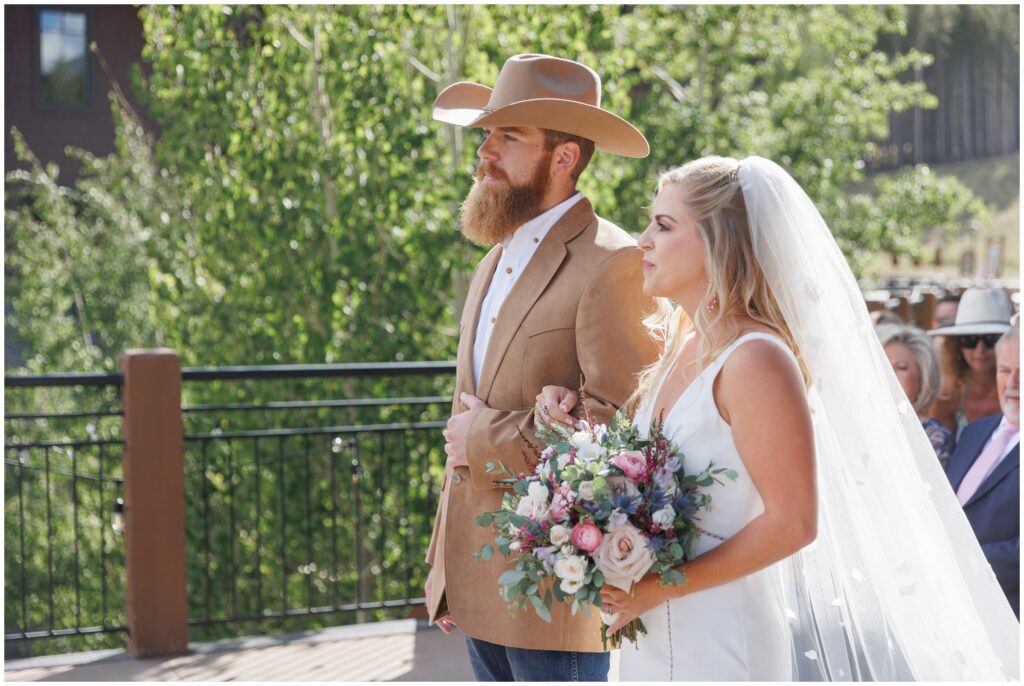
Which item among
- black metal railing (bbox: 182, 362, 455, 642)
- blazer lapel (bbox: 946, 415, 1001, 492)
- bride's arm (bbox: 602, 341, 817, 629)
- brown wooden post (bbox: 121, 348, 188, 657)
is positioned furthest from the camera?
black metal railing (bbox: 182, 362, 455, 642)

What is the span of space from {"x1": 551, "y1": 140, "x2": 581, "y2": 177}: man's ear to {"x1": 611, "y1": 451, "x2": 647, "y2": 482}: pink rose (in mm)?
929

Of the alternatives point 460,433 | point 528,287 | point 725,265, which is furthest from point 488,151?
point 725,265

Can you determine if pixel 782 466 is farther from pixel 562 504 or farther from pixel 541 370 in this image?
pixel 541 370

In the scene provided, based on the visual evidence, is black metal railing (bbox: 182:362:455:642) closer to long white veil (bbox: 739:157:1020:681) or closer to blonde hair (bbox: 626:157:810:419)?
long white veil (bbox: 739:157:1020:681)

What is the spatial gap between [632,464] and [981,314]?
3.17 m

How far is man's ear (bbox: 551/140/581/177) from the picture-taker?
8.50ft

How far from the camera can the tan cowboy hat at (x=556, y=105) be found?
2510 millimetres

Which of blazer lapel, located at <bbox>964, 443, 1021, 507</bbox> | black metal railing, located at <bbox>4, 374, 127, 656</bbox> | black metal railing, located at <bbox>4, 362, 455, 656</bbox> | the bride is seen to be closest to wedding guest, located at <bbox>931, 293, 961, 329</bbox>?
blazer lapel, located at <bbox>964, 443, 1021, 507</bbox>

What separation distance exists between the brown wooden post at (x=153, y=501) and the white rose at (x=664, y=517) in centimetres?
339

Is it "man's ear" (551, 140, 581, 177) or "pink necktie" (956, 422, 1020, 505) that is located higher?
"man's ear" (551, 140, 581, 177)

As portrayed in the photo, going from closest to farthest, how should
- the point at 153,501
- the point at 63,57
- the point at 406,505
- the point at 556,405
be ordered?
the point at 556,405, the point at 153,501, the point at 406,505, the point at 63,57

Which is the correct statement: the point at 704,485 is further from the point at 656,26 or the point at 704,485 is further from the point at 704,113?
the point at 656,26

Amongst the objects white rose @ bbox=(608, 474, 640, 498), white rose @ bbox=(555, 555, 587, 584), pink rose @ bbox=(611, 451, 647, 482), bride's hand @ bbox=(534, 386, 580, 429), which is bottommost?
white rose @ bbox=(555, 555, 587, 584)

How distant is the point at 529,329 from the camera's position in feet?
8.10
